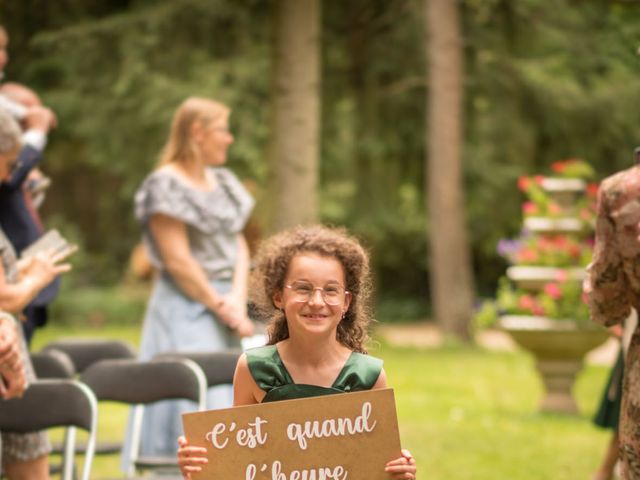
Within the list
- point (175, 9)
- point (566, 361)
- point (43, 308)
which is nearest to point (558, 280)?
point (566, 361)

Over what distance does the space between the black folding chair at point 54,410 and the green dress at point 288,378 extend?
139 cm

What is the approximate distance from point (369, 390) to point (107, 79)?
16.4 metres

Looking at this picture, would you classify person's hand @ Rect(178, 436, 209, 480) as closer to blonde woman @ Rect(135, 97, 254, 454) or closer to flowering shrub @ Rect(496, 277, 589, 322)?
blonde woman @ Rect(135, 97, 254, 454)

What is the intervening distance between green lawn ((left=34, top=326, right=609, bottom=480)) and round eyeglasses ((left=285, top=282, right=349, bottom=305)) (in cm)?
431

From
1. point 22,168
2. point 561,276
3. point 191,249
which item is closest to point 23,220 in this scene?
point 22,168

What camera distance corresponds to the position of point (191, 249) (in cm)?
655

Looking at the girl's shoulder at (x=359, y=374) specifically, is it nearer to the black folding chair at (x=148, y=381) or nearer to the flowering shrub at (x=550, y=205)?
the black folding chair at (x=148, y=381)

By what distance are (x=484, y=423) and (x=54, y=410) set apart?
595cm

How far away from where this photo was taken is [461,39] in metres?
18.9

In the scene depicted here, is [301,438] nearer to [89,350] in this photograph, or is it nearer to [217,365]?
[217,365]

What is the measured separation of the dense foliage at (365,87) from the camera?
1797 cm

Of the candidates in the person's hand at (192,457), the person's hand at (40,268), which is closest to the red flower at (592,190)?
the person's hand at (40,268)

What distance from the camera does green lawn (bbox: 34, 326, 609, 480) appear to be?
8.20 m

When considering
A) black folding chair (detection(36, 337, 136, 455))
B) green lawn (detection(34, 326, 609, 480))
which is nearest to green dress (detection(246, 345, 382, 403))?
black folding chair (detection(36, 337, 136, 455))
